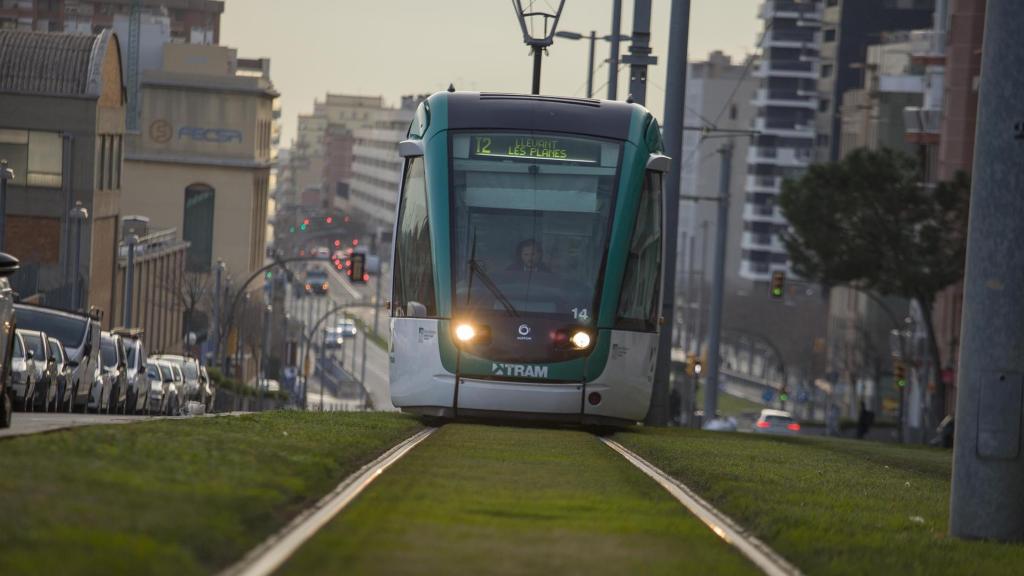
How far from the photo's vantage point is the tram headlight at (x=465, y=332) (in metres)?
A: 21.3

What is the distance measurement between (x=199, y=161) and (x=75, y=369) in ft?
347

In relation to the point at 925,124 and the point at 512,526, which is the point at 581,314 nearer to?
the point at 512,526

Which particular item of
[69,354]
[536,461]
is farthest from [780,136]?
[536,461]

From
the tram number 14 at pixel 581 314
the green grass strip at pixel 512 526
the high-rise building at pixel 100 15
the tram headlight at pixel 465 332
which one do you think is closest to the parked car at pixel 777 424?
the tram number 14 at pixel 581 314

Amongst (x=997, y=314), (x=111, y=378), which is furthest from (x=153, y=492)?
(x=111, y=378)

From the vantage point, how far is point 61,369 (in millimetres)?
29484

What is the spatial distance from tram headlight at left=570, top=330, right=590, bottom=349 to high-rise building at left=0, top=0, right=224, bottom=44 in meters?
127

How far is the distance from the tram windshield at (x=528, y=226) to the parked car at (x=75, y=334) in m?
10.9

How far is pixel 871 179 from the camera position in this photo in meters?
62.9

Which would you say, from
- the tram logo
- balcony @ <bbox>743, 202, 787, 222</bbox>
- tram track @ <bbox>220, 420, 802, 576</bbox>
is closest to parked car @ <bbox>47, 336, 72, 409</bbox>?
the tram logo

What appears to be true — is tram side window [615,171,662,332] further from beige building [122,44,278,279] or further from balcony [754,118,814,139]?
balcony [754,118,814,139]

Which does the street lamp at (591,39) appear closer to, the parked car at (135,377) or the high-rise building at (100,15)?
the parked car at (135,377)

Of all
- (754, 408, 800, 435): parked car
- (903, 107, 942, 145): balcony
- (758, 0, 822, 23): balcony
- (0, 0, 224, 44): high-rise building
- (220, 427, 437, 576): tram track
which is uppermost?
(758, 0, 822, 23): balcony

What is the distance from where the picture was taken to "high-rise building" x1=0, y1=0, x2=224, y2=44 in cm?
15838
